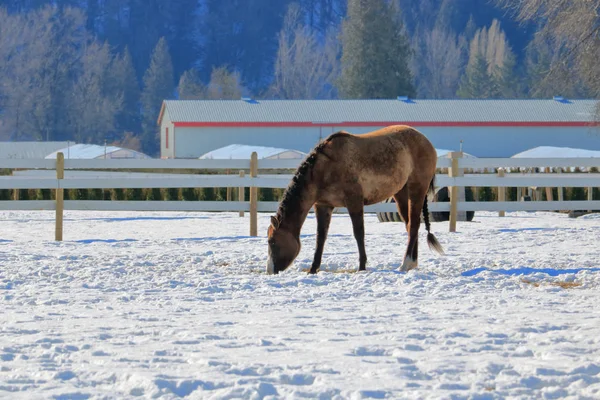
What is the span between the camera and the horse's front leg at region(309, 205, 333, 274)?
31.9ft

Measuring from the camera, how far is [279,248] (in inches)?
379

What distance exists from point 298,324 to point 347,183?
3.33 meters

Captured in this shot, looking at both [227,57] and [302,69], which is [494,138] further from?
[227,57]

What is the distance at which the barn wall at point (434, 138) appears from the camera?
5362cm

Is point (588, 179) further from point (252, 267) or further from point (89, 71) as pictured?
point (89, 71)

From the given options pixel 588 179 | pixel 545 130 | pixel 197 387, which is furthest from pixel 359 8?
pixel 197 387

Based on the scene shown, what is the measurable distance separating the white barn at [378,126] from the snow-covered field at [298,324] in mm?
41342

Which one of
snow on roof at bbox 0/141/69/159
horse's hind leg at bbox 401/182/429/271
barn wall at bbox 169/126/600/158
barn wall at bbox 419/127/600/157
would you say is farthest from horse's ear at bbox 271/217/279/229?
snow on roof at bbox 0/141/69/159

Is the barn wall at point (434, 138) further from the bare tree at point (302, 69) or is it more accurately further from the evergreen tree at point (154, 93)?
the evergreen tree at point (154, 93)

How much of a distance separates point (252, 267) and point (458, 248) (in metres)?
3.06

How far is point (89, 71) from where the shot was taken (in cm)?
10019

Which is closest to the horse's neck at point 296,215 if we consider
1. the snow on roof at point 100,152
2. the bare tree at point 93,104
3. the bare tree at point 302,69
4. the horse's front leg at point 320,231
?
the horse's front leg at point 320,231

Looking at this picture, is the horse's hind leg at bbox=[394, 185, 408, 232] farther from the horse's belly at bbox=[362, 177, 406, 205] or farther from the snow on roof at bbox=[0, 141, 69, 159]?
the snow on roof at bbox=[0, 141, 69, 159]

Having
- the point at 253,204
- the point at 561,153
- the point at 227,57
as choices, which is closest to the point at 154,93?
the point at 227,57
